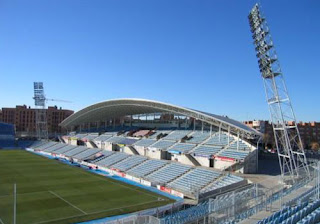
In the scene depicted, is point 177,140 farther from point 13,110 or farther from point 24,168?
point 13,110

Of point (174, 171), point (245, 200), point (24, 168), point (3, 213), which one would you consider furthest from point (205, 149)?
Result: point (24, 168)

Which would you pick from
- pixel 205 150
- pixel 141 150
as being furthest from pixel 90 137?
pixel 205 150

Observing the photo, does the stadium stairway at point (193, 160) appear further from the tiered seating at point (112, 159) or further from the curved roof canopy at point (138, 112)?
the tiered seating at point (112, 159)

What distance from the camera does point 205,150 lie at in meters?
36.1

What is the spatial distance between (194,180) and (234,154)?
5.84 metres

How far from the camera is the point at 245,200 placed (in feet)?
55.1

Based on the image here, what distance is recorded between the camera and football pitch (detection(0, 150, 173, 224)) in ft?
69.1

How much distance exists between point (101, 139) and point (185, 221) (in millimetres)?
44895

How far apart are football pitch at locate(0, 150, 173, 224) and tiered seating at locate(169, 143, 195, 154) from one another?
9.51 metres

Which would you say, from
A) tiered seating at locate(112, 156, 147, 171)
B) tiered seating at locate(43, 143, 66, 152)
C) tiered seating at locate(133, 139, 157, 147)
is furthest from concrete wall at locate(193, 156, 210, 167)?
tiered seating at locate(43, 143, 66, 152)

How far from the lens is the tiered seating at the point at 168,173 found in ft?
105

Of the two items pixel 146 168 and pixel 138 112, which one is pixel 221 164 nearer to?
pixel 146 168

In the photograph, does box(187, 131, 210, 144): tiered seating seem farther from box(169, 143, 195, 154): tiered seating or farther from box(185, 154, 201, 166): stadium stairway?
box(185, 154, 201, 166): stadium stairway

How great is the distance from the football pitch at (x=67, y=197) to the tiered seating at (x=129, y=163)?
3.70 m
